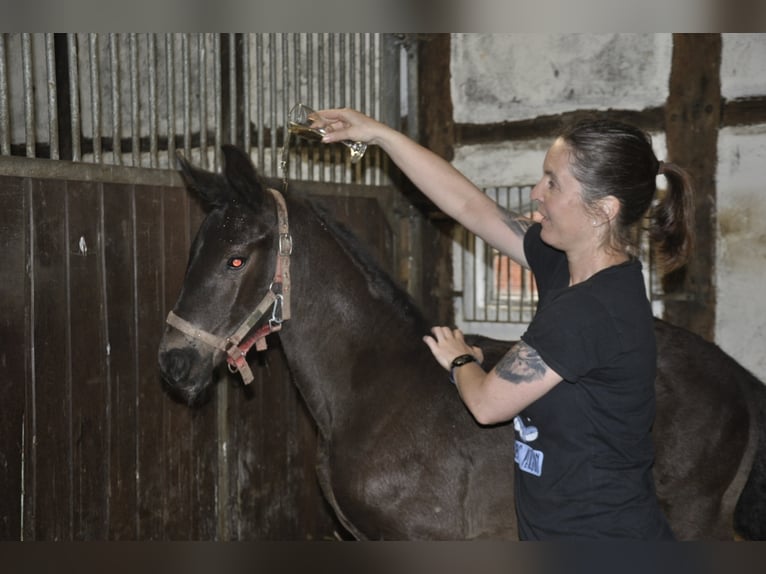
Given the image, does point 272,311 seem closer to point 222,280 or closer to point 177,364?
point 222,280

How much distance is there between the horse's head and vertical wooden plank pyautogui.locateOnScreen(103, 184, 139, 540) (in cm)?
75

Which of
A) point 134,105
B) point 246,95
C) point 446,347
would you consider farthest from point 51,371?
point 246,95

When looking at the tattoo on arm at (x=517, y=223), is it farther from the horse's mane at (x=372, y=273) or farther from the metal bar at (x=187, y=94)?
the metal bar at (x=187, y=94)

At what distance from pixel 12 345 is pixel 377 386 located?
1.36m

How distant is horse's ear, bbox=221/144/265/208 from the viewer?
219 cm

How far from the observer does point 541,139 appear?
430 cm

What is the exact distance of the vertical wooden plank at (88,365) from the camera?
271 centimetres

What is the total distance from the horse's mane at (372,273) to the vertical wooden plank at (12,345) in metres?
1.08

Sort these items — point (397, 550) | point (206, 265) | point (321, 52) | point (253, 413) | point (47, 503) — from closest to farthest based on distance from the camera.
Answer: point (397, 550) → point (206, 265) → point (47, 503) → point (253, 413) → point (321, 52)

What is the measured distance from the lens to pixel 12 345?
249cm

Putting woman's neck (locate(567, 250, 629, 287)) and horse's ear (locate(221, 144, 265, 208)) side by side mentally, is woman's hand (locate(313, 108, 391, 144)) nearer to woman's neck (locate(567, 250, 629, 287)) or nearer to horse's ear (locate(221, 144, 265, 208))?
horse's ear (locate(221, 144, 265, 208))
